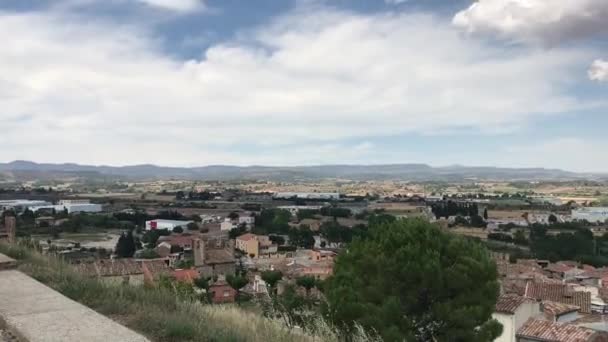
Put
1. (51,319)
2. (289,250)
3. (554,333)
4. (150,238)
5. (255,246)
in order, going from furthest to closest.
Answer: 1. (150,238)
2. (289,250)
3. (255,246)
4. (554,333)
5. (51,319)

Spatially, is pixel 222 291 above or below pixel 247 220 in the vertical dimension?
above

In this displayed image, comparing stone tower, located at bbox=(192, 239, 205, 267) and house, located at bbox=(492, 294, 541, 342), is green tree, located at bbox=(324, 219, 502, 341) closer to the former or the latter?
house, located at bbox=(492, 294, 541, 342)

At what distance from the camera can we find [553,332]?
A: 54.9 ft

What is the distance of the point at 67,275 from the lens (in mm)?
5562

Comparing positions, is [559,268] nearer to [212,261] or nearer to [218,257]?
[218,257]

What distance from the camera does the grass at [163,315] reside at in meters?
3.77

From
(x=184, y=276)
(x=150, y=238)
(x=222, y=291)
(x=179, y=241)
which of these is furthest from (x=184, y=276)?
(x=150, y=238)

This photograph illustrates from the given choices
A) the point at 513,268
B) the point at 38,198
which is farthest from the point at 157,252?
the point at 38,198

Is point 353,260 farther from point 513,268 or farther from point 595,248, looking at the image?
point 595,248

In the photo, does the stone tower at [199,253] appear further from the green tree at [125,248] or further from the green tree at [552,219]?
the green tree at [552,219]

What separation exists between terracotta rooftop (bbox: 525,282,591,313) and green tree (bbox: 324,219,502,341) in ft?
35.6

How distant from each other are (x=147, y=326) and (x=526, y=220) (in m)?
85.8

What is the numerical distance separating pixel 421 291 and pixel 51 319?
10.8 meters

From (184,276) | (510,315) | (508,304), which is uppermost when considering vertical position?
(508,304)
